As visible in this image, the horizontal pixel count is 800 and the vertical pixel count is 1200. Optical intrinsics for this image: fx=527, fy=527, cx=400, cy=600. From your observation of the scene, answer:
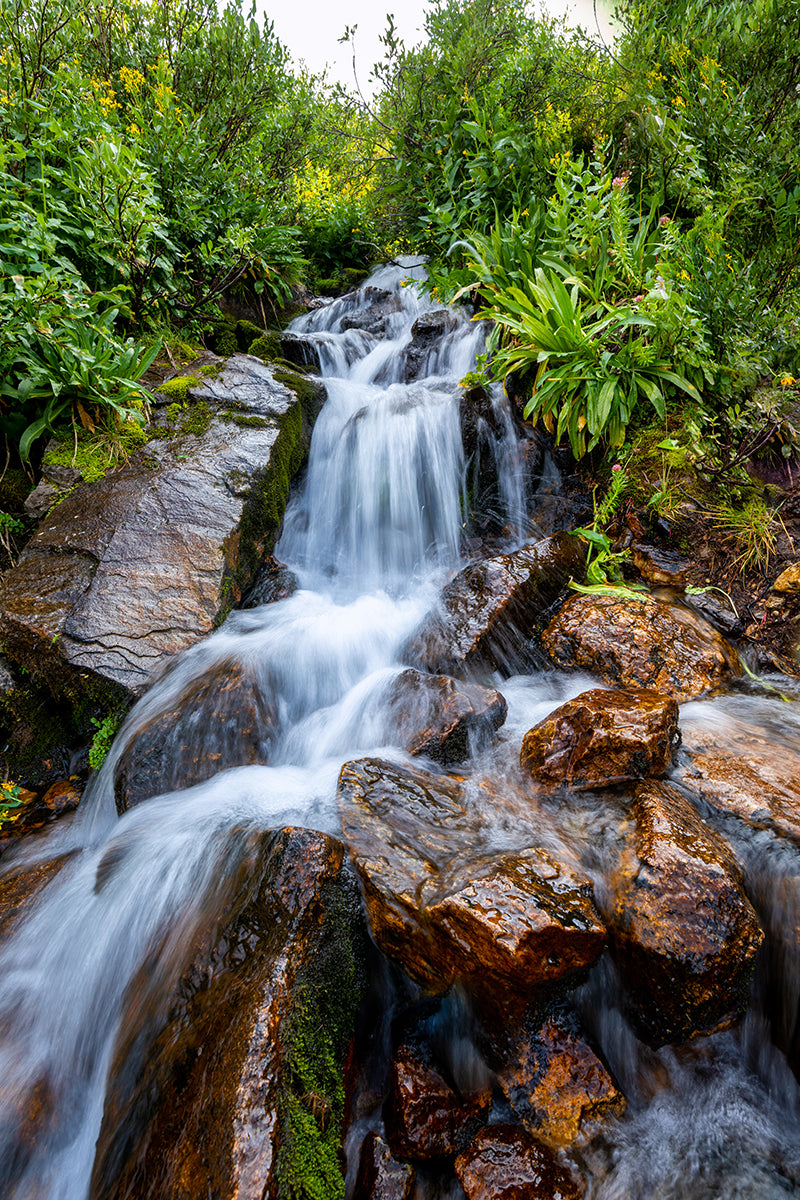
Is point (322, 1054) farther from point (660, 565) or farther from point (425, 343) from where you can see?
point (425, 343)

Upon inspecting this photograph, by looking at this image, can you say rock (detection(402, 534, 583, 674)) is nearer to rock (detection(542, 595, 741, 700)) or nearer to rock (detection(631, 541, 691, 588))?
rock (detection(542, 595, 741, 700))

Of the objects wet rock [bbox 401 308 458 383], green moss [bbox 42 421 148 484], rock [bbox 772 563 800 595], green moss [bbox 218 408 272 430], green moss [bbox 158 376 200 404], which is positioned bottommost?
rock [bbox 772 563 800 595]

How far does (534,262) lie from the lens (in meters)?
5.22

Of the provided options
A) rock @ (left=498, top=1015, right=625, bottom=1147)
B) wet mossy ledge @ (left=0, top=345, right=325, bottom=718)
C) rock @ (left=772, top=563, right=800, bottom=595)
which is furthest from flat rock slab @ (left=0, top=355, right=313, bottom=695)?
rock @ (left=772, top=563, right=800, bottom=595)

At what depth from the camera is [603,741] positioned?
235cm

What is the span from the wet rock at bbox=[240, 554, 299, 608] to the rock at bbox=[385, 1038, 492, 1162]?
313cm

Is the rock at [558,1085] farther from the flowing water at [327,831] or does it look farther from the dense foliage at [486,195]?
the dense foliage at [486,195]

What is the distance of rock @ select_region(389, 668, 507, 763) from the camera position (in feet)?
9.09

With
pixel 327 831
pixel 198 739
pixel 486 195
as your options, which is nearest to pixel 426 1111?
pixel 327 831

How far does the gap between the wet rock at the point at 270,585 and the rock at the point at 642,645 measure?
87.0 inches

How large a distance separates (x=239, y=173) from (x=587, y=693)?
730cm

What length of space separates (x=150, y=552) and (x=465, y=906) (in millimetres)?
3094

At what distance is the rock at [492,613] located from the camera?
3.49m

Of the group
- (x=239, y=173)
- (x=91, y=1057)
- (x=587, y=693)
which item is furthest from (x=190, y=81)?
(x=91, y=1057)
